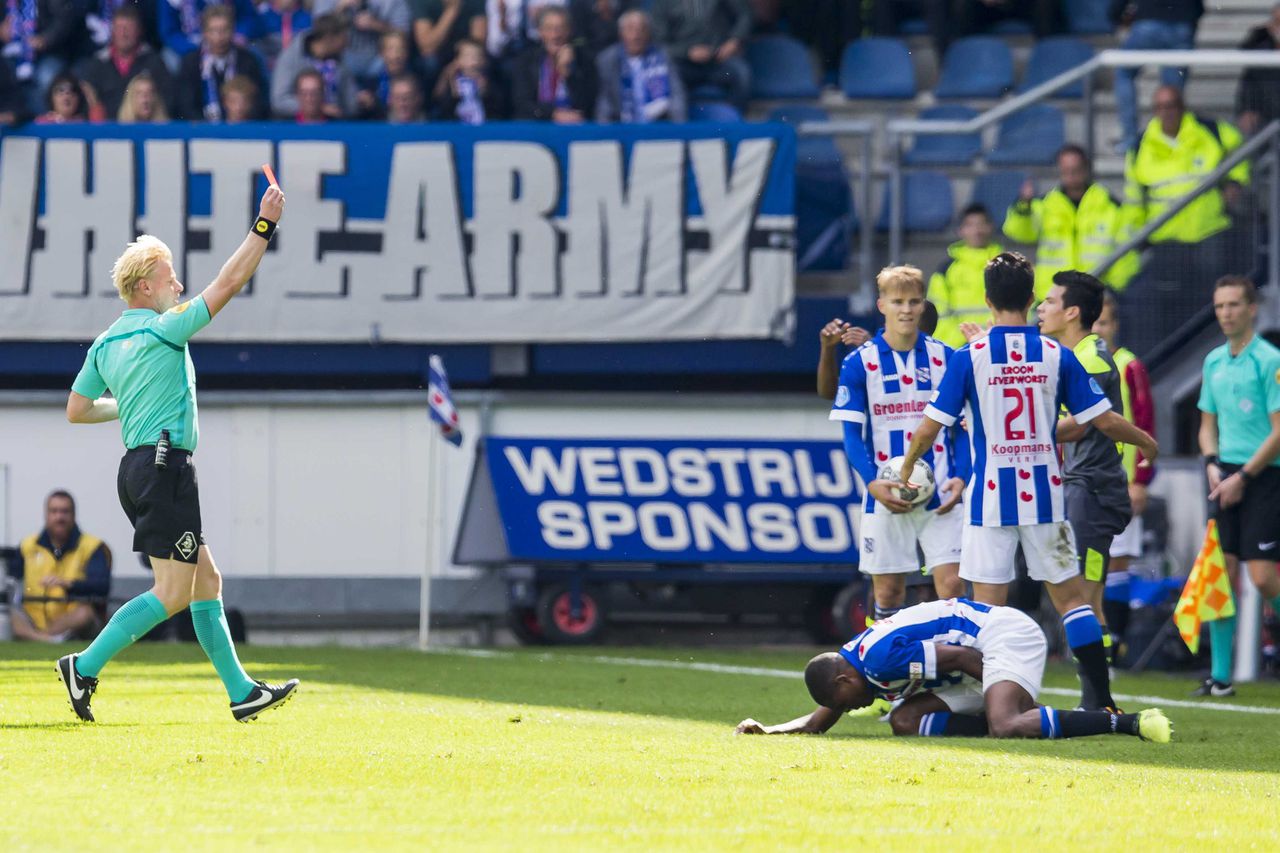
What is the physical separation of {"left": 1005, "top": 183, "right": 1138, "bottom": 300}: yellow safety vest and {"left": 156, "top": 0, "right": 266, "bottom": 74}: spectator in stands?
747cm

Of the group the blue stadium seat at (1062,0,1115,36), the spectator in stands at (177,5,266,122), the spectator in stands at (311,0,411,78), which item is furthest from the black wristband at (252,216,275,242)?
the blue stadium seat at (1062,0,1115,36)

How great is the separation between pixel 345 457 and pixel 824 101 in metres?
5.63

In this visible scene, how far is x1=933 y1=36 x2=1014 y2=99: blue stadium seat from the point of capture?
19281 millimetres

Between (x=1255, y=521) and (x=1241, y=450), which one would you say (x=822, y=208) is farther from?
(x=1255, y=521)

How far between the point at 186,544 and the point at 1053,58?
42.1 feet

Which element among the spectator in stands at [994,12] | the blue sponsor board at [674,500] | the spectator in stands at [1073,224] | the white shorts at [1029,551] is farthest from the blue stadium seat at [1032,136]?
the white shorts at [1029,551]

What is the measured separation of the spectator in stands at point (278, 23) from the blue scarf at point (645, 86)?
3297 millimetres

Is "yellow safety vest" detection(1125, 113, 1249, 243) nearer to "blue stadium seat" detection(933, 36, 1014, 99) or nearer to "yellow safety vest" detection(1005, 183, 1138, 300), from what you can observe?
"yellow safety vest" detection(1005, 183, 1138, 300)

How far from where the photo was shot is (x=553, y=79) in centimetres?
1822

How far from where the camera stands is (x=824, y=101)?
1948 cm

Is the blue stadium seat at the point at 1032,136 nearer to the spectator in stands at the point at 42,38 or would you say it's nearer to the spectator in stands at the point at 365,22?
the spectator in stands at the point at 365,22

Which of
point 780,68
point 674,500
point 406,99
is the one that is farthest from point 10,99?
point 780,68

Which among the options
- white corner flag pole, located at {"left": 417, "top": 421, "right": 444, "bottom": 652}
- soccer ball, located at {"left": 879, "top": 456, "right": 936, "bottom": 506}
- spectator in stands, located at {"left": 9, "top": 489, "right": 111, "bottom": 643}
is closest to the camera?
soccer ball, located at {"left": 879, "top": 456, "right": 936, "bottom": 506}

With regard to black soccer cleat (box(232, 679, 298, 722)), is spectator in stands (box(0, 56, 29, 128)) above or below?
above
